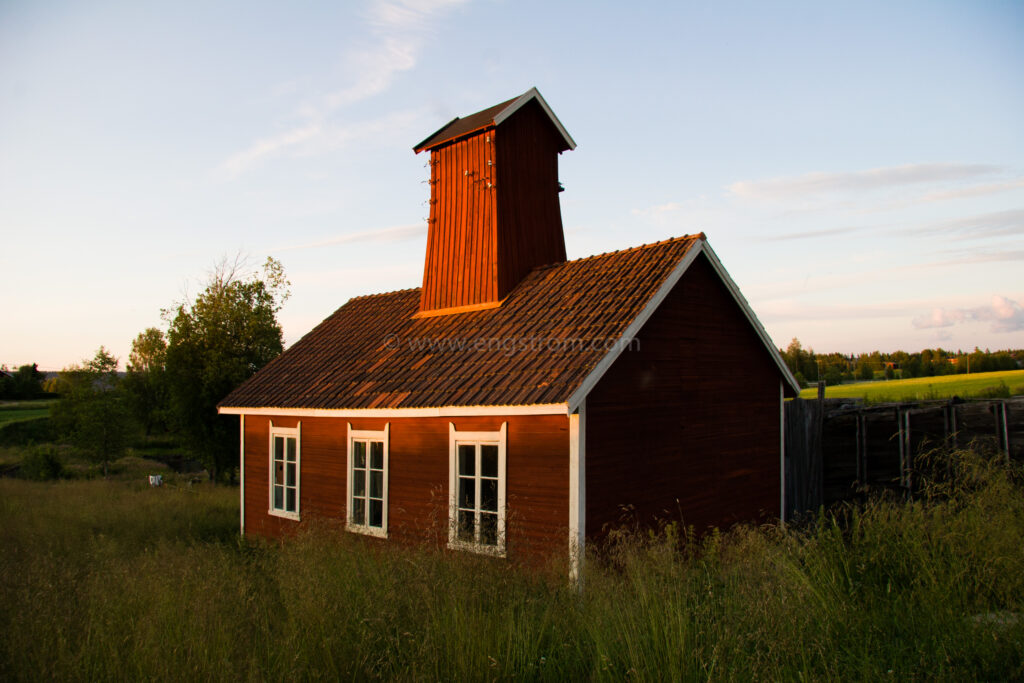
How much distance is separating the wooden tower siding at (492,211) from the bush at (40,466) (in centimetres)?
2073

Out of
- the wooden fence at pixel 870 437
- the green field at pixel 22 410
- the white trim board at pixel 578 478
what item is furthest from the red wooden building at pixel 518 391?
the green field at pixel 22 410

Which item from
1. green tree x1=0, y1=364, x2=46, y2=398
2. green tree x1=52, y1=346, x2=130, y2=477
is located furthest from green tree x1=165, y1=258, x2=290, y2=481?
green tree x1=0, y1=364, x2=46, y2=398

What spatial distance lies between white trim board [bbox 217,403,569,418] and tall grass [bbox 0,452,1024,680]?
1.90m

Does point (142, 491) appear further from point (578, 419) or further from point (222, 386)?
point (578, 419)

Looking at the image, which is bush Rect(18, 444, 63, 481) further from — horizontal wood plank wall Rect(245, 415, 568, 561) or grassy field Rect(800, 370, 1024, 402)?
grassy field Rect(800, 370, 1024, 402)

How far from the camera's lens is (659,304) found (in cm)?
941

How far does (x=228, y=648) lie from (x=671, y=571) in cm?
356

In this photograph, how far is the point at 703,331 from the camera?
1036cm

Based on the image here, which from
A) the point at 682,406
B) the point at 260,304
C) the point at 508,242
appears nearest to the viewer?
the point at 682,406

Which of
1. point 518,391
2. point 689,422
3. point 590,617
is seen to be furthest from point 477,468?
point 590,617

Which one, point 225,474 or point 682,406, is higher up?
point 682,406

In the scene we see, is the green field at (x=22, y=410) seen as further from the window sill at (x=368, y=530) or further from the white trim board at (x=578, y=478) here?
the white trim board at (x=578, y=478)

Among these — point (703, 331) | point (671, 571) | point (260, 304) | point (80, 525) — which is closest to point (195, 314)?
point (260, 304)

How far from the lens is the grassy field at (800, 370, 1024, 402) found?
2052 cm
